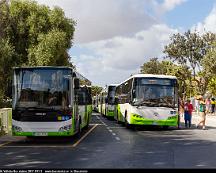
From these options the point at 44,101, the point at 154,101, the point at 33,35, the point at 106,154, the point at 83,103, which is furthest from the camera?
the point at 33,35

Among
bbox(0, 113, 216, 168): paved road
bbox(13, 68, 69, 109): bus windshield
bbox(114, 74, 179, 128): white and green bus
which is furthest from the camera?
bbox(114, 74, 179, 128): white and green bus

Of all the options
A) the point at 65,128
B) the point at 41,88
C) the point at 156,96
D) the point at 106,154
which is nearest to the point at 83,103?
the point at 156,96

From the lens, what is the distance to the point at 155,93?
26.8 meters

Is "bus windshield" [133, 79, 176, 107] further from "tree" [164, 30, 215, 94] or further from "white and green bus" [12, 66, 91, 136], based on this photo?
"tree" [164, 30, 215, 94]

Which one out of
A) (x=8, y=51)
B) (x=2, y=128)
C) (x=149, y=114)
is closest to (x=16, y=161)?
(x=2, y=128)

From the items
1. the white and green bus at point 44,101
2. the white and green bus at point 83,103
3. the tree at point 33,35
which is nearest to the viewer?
the white and green bus at point 44,101

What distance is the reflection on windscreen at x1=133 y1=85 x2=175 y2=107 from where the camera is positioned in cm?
2677

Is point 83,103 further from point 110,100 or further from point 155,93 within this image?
point 110,100

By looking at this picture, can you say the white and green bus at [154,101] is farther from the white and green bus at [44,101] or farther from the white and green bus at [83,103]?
the white and green bus at [44,101]

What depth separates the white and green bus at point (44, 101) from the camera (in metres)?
19.0

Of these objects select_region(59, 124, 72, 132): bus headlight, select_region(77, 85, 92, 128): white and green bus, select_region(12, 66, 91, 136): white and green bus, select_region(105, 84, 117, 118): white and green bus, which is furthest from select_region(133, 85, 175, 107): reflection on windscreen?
select_region(105, 84, 117, 118): white and green bus

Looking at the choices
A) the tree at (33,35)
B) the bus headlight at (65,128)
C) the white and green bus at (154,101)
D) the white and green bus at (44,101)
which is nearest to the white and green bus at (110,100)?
the tree at (33,35)

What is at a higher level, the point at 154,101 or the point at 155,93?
the point at 155,93

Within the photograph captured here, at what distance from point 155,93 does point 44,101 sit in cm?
893
